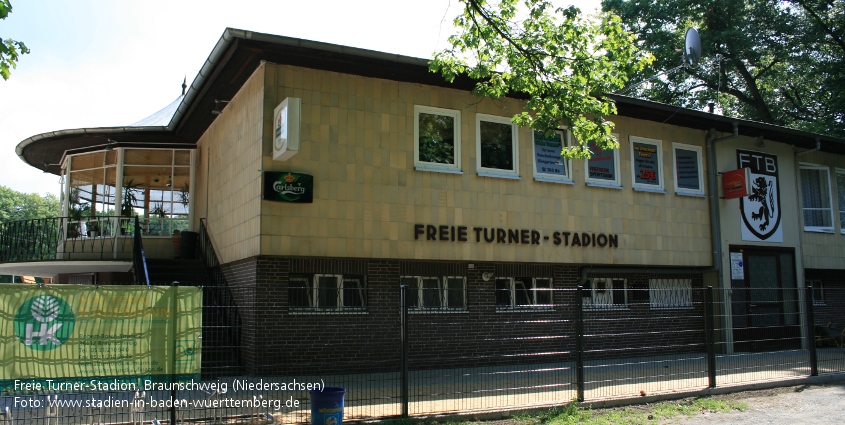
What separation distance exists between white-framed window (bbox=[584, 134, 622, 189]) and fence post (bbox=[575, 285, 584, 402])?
6970mm

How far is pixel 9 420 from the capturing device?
23.4 feet

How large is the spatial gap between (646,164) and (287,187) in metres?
9.30

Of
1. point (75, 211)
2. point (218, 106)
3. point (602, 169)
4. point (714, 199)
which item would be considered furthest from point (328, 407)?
point (75, 211)

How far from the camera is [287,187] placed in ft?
40.3

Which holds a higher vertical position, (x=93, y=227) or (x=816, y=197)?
(x=816, y=197)

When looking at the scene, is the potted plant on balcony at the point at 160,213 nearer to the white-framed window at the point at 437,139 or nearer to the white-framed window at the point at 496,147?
the white-framed window at the point at 437,139

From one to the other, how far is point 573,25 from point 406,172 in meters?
4.15

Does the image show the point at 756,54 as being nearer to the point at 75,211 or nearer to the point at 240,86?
the point at 240,86

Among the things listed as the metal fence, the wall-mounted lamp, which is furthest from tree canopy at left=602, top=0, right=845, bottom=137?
the wall-mounted lamp

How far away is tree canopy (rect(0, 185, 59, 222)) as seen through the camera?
312ft

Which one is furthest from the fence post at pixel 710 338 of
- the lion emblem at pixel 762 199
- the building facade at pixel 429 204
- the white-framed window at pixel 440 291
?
the lion emblem at pixel 762 199

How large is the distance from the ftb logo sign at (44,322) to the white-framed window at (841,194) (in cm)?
2091

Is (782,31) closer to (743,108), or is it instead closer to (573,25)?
(743,108)

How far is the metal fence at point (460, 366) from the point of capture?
8.16 meters
